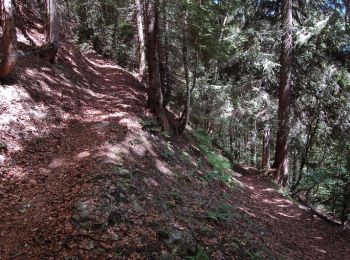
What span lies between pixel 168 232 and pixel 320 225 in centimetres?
677

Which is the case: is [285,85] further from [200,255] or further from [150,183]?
[200,255]

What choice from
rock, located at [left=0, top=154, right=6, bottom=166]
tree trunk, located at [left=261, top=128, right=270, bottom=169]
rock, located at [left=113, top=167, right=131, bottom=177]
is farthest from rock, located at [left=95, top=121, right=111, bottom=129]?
tree trunk, located at [left=261, top=128, right=270, bottom=169]

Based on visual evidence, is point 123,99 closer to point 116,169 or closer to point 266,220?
point 116,169

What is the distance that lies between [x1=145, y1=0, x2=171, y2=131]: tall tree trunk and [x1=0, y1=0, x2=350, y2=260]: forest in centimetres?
4

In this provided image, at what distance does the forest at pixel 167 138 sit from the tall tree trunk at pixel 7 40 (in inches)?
1.3

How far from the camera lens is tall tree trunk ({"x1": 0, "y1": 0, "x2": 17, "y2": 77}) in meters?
8.42

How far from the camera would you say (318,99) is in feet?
46.2

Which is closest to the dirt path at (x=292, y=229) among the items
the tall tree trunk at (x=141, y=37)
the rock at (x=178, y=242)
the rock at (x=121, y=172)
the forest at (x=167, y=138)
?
the forest at (x=167, y=138)

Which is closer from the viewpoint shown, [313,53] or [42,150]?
[42,150]

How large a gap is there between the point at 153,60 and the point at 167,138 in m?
2.73

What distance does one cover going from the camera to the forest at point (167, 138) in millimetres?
5711

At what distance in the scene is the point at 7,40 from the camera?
856 centimetres

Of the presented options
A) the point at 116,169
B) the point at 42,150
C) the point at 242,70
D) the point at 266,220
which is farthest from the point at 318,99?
the point at 42,150

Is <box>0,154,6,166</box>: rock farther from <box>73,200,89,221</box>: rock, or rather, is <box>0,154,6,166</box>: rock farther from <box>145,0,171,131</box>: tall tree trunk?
<box>145,0,171,131</box>: tall tree trunk
